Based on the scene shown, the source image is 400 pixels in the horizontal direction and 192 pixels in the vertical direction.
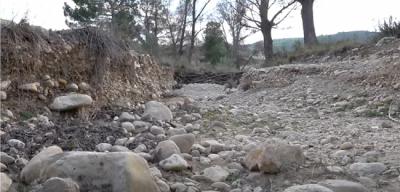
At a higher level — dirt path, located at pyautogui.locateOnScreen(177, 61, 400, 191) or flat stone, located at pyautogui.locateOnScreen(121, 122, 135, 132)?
flat stone, located at pyautogui.locateOnScreen(121, 122, 135, 132)

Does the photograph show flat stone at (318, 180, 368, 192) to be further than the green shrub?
No

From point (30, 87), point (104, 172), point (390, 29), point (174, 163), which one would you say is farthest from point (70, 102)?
point (390, 29)

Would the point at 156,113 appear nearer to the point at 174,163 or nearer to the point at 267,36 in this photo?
the point at 174,163

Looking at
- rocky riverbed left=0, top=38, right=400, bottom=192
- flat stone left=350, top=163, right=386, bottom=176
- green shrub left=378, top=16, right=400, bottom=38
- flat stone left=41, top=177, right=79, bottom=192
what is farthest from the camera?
green shrub left=378, top=16, right=400, bottom=38

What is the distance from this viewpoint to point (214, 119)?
5.27 m

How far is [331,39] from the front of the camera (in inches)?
593

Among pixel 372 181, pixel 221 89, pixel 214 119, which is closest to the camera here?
pixel 372 181

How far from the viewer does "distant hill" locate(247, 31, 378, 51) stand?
40.9 feet

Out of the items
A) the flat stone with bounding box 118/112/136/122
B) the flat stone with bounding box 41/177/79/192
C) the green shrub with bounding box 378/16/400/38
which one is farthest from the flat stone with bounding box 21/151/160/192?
the green shrub with bounding box 378/16/400/38

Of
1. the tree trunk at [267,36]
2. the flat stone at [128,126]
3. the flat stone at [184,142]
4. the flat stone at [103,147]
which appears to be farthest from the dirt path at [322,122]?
the tree trunk at [267,36]

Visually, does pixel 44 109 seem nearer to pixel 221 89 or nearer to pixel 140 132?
pixel 140 132

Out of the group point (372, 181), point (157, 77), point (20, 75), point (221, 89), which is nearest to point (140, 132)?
point (20, 75)

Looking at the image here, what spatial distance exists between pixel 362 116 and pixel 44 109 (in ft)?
10.6

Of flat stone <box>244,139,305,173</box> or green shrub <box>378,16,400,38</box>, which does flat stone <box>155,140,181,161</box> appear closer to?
flat stone <box>244,139,305,173</box>
